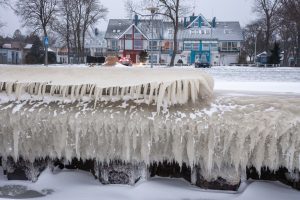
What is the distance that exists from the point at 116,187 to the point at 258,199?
1153 mm

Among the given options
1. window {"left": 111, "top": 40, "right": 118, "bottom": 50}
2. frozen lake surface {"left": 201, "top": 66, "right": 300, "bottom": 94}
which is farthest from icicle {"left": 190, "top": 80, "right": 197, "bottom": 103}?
window {"left": 111, "top": 40, "right": 118, "bottom": 50}

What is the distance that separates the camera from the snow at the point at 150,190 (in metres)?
3.02

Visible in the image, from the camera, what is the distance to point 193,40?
183 feet

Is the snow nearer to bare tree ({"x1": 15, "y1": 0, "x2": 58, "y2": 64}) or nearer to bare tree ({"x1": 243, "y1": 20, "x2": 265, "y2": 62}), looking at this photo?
bare tree ({"x1": 15, "y1": 0, "x2": 58, "y2": 64})

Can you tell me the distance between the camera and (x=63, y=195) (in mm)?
3104

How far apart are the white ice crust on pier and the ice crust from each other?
0.28ft

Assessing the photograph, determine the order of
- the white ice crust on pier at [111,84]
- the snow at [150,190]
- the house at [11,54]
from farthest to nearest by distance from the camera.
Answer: the house at [11,54] → the white ice crust on pier at [111,84] → the snow at [150,190]

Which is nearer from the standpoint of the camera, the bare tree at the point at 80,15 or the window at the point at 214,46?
the bare tree at the point at 80,15

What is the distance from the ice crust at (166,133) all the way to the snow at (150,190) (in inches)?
6.3

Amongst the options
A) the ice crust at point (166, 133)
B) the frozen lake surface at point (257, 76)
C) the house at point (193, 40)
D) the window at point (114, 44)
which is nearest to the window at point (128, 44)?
the house at point (193, 40)

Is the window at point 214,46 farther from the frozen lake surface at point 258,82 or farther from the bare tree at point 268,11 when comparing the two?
the frozen lake surface at point 258,82

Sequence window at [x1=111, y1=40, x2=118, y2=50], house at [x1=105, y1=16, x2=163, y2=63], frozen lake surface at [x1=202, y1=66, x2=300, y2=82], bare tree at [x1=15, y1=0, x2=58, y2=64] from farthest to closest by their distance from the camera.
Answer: window at [x1=111, y1=40, x2=118, y2=50] → house at [x1=105, y1=16, x2=163, y2=63] → bare tree at [x1=15, y1=0, x2=58, y2=64] → frozen lake surface at [x1=202, y1=66, x2=300, y2=82]

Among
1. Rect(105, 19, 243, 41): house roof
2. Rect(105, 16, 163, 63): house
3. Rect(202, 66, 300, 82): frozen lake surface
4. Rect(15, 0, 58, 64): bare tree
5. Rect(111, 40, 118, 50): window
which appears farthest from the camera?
Rect(111, 40, 118, 50): window

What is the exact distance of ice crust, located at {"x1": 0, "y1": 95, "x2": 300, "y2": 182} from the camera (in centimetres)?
291
